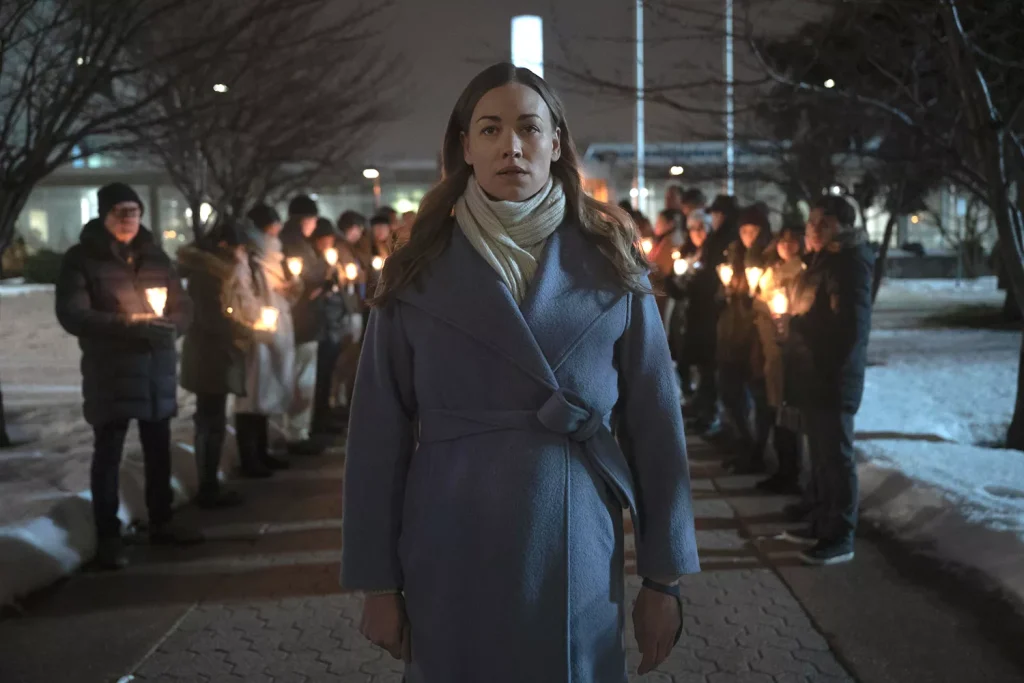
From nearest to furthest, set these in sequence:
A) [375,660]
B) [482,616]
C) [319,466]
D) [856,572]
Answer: [482,616] < [375,660] < [856,572] < [319,466]

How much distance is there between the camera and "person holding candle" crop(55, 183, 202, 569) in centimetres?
570

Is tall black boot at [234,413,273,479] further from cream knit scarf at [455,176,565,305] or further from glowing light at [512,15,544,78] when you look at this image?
cream knit scarf at [455,176,565,305]

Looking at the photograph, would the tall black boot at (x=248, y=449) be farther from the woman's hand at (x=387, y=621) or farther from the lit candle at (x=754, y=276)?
the woman's hand at (x=387, y=621)

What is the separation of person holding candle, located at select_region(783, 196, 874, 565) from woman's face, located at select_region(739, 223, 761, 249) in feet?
7.49

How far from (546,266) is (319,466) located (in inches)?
275

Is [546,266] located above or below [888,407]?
above

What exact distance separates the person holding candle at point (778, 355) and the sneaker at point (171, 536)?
13.7 feet

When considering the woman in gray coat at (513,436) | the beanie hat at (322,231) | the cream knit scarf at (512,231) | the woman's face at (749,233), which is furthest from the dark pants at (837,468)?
the beanie hat at (322,231)

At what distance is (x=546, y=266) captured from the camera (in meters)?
2.21

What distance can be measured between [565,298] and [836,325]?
407 cm

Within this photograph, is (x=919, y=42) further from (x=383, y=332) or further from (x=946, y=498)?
(x=383, y=332)

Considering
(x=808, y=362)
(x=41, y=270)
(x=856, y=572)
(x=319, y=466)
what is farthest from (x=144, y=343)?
(x=41, y=270)

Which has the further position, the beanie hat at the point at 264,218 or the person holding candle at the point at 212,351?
the beanie hat at the point at 264,218

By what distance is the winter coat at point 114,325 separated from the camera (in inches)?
222
